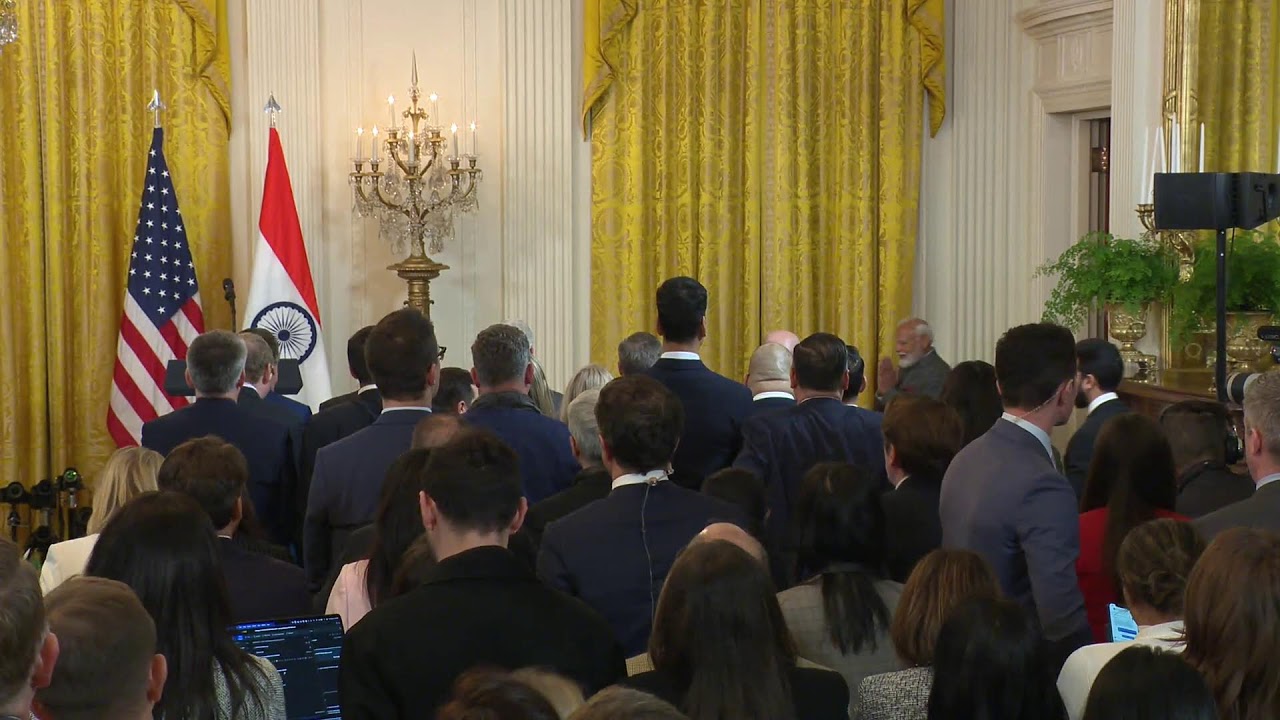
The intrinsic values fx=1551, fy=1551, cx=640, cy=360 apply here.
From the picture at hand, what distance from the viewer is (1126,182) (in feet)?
27.5

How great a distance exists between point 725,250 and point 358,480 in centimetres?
584

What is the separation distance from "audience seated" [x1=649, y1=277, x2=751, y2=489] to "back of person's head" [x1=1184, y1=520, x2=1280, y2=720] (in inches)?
120

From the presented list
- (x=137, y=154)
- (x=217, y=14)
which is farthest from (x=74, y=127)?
(x=217, y=14)

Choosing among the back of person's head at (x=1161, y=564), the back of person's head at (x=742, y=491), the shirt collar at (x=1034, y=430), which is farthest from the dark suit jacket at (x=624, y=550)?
the back of person's head at (x=1161, y=564)

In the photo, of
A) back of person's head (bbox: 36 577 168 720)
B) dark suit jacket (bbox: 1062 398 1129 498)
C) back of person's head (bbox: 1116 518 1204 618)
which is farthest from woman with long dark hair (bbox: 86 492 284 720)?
dark suit jacket (bbox: 1062 398 1129 498)

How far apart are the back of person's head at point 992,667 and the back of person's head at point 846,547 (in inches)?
28.3

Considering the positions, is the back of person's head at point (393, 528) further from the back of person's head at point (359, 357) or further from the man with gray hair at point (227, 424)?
the back of person's head at point (359, 357)

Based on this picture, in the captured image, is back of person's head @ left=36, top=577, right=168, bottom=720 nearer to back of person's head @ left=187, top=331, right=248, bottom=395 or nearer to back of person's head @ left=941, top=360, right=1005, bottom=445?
back of person's head @ left=187, top=331, right=248, bottom=395

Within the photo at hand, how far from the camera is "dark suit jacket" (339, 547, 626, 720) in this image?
9.01 ft

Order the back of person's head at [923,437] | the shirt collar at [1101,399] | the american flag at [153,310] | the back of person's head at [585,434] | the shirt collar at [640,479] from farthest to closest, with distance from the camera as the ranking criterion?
the american flag at [153,310] → the shirt collar at [1101,399] → the back of person's head at [585,434] → the back of person's head at [923,437] → the shirt collar at [640,479]

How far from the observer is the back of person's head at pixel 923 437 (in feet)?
14.4

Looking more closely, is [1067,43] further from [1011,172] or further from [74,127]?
[74,127]

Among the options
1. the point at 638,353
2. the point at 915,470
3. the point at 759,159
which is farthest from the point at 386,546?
the point at 759,159

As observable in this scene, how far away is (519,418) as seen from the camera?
5.02 metres
